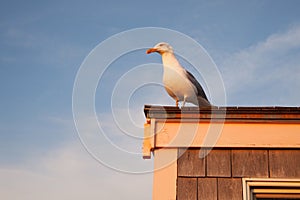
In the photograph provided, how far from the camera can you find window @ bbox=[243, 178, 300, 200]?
3211 mm

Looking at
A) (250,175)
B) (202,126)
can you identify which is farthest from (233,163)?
(202,126)

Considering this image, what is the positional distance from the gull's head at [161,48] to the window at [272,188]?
2347mm

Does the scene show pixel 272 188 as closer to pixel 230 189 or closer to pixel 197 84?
pixel 230 189

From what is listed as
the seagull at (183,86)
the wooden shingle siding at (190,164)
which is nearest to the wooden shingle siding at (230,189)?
the wooden shingle siding at (190,164)

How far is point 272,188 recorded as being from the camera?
3234mm

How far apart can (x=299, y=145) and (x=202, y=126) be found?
756mm

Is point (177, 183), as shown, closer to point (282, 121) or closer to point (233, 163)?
point (233, 163)

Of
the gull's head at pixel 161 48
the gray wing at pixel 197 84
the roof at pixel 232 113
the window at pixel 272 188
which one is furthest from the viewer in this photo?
the gull's head at pixel 161 48

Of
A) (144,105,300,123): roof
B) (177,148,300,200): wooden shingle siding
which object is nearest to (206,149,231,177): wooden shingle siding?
(177,148,300,200): wooden shingle siding

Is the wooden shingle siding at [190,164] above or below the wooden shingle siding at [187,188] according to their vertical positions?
above

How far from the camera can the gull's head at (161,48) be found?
205 inches

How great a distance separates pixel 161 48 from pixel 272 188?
250 cm

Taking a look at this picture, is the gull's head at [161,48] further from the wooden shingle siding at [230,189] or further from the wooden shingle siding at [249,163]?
the wooden shingle siding at [230,189]

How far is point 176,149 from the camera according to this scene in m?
3.38
